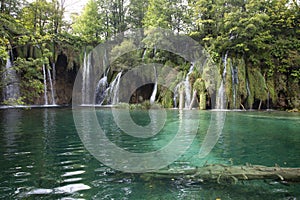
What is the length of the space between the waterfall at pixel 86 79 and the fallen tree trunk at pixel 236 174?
22.9 metres

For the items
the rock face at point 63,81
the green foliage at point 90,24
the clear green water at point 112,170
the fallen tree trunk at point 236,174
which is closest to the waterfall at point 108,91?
the rock face at point 63,81

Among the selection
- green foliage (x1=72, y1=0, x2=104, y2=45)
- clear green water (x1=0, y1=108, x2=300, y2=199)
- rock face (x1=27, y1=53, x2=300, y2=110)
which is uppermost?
green foliage (x1=72, y1=0, x2=104, y2=45)

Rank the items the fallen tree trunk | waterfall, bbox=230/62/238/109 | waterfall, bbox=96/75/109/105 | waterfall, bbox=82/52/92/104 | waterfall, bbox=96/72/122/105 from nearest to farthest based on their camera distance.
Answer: the fallen tree trunk < waterfall, bbox=230/62/238/109 < waterfall, bbox=96/72/122/105 < waterfall, bbox=96/75/109/105 < waterfall, bbox=82/52/92/104

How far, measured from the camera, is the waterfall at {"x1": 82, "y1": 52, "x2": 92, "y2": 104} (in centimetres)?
2625

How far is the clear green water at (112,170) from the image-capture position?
3.35 m

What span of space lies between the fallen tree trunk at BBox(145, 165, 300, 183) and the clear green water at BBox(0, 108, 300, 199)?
0.36ft

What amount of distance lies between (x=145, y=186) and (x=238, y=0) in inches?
903

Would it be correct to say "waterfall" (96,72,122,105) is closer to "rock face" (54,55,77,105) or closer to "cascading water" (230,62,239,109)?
"rock face" (54,55,77,105)

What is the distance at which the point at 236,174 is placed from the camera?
372 cm

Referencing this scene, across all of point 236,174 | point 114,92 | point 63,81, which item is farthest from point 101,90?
point 236,174

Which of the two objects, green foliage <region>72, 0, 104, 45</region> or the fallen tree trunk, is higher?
green foliage <region>72, 0, 104, 45</region>


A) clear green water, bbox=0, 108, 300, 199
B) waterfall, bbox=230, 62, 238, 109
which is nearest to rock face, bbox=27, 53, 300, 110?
waterfall, bbox=230, 62, 238, 109

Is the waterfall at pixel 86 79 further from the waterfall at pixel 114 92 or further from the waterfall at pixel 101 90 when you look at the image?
the waterfall at pixel 114 92

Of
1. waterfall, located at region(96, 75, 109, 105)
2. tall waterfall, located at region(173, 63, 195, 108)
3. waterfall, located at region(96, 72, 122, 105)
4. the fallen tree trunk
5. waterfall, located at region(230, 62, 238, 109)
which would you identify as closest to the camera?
the fallen tree trunk
